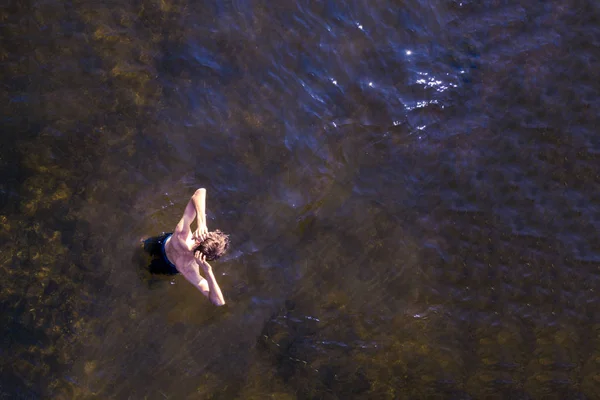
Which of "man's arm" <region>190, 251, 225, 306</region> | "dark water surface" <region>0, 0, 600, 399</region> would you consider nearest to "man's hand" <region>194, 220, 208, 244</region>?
"man's arm" <region>190, 251, 225, 306</region>

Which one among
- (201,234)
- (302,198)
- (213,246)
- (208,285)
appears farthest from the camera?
(302,198)

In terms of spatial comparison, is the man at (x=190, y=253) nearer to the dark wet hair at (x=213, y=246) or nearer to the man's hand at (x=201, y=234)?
the man's hand at (x=201, y=234)

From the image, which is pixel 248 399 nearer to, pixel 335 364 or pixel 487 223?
pixel 335 364

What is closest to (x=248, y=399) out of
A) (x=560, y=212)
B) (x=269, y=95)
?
(x=269, y=95)

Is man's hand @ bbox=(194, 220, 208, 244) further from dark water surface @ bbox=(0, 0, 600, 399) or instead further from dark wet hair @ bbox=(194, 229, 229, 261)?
dark water surface @ bbox=(0, 0, 600, 399)

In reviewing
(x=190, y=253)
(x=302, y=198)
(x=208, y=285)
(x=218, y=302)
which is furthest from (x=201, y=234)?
(x=302, y=198)

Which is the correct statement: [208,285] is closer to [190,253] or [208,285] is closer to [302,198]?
[190,253]

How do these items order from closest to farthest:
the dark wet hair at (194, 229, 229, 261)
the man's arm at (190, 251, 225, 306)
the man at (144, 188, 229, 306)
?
the dark wet hair at (194, 229, 229, 261), the man at (144, 188, 229, 306), the man's arm at (190, 251, 225, 306)

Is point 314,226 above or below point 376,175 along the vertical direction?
below
